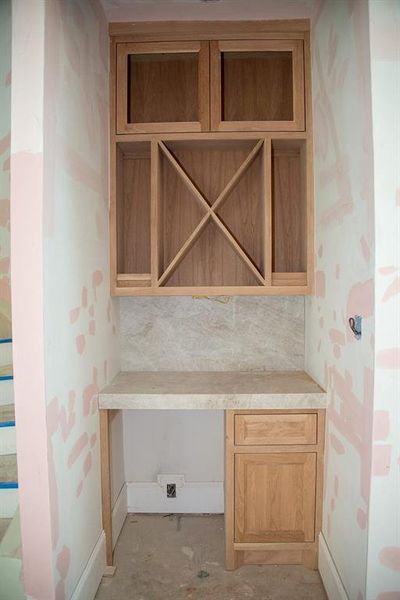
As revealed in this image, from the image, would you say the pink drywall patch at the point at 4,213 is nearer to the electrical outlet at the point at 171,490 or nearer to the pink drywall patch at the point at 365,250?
the pink drywall patch at the point at 365,250

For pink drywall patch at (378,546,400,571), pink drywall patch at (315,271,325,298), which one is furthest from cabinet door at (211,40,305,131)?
pink drywall patch at (378,546,400,571)

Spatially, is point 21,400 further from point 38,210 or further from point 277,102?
point 277,102

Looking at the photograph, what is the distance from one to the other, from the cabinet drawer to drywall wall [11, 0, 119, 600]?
69 cm

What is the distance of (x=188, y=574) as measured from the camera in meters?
1.84

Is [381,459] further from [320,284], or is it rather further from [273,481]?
[320,284]

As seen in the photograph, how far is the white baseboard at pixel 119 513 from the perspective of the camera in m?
2.02

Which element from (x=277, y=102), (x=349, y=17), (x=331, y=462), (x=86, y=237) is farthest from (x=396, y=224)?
(x=277, y=102)

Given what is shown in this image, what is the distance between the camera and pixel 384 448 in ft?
4.05

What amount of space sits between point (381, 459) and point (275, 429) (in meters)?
0.63

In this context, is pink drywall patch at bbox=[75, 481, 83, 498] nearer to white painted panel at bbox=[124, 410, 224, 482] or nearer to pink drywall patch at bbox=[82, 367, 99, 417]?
pink drywall patch at bbox=[82, 367, 99, 417]

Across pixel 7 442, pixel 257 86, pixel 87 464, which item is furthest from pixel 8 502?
pixel 257 86

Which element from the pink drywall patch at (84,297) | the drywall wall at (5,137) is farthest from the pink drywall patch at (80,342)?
the drywall wall at (5,137)

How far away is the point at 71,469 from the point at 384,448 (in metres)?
1.13

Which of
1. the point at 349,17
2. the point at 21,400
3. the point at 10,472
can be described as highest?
the point at 349,17
